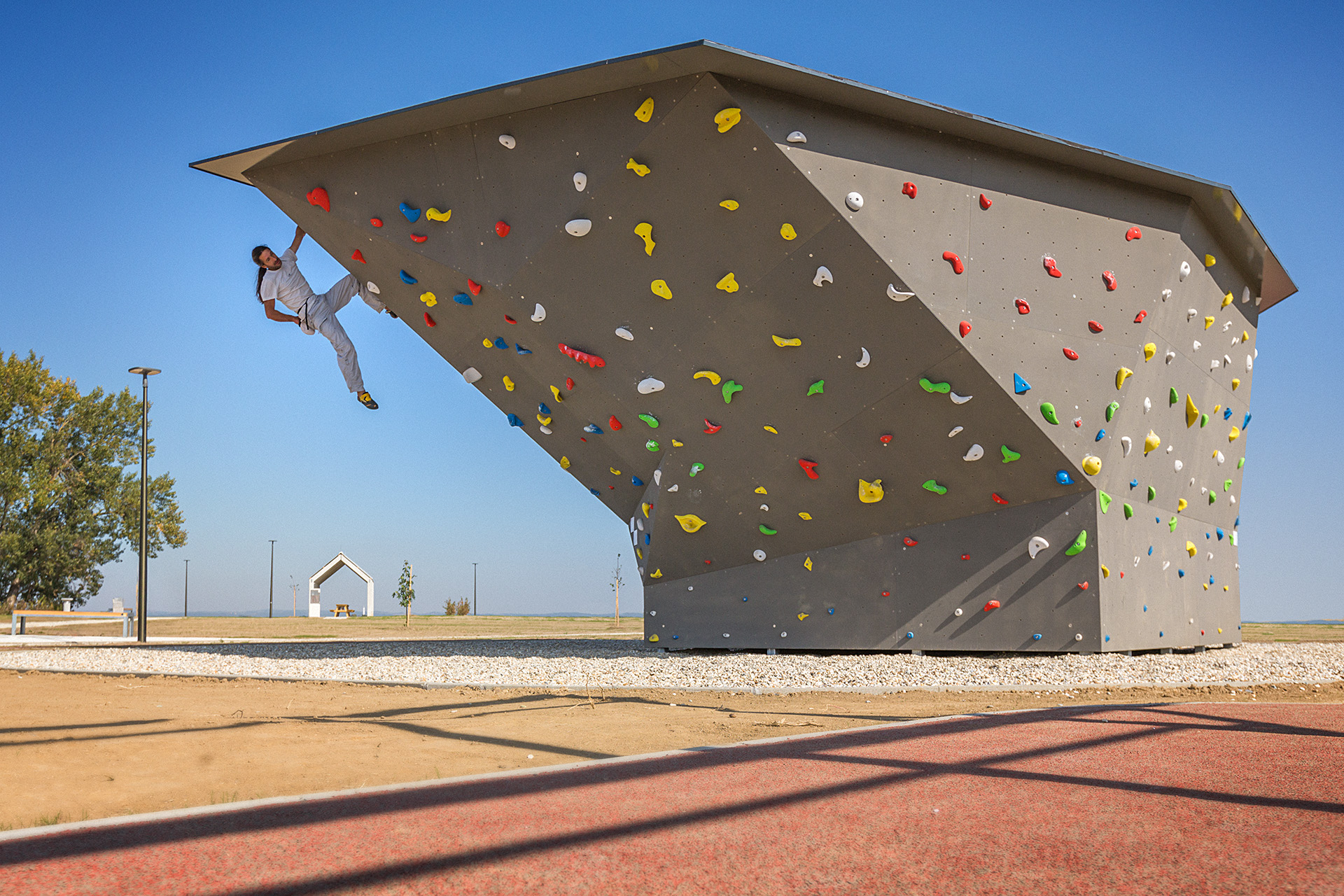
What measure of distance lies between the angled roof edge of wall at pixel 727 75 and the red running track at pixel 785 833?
647cm

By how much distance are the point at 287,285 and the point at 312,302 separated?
1.37ft

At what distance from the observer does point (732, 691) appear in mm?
9031

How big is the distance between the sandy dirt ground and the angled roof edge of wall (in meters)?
6.02

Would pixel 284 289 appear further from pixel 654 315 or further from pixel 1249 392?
pixel 1249 392

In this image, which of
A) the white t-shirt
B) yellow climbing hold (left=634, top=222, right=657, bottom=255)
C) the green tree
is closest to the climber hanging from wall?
the white t-shirt

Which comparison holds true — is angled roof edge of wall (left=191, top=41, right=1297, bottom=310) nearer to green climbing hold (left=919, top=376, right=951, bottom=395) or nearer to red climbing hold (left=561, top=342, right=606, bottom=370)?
green climbing hold (left=919, top=376, right=951, bottom=395)

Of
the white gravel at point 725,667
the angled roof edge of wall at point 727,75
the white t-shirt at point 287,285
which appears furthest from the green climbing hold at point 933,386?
the white t-shirt at point 287,285

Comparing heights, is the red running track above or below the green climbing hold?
below

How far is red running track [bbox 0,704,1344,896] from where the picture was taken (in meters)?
2.66

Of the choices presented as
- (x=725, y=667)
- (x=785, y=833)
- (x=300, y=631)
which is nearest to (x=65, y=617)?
(x=300, y=631)

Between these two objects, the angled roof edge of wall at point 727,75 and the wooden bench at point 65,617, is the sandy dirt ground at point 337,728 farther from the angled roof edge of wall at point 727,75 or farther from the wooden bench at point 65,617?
the wooden bench at point 65,617

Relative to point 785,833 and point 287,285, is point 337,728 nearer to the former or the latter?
point 785,833

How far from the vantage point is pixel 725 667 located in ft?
35.4

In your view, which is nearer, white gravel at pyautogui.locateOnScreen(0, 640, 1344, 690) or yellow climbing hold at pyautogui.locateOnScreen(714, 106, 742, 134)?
yellow climbing hold at pyautogui.locateOnScreen(714, 106, 742, 134)
